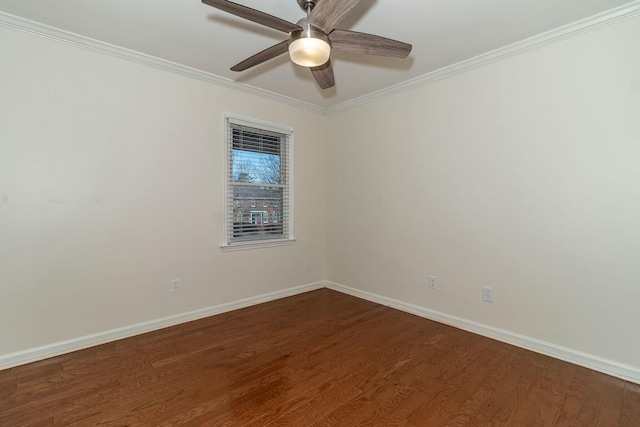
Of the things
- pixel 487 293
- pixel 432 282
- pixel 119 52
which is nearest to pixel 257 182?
pixel 119 52

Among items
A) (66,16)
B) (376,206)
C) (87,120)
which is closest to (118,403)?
(87,120)

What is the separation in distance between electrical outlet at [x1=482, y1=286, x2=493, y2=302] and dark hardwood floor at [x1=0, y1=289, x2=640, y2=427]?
1.15ft

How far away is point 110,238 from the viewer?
268 cm

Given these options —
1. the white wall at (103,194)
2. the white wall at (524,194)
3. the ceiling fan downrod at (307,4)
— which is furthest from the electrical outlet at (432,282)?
the ceiling fan downrod at (307,4)

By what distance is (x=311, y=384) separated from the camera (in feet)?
6.66

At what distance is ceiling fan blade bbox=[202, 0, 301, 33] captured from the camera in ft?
5.02

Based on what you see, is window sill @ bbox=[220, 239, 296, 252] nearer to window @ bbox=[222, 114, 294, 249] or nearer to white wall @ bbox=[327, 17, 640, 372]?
window @ bbox=[222, 114, 294, 249]

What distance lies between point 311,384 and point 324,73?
217 cm

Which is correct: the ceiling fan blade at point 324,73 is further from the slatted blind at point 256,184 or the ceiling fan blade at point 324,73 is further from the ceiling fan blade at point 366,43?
the slatted blind at point 256,184

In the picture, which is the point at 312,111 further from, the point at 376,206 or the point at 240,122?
the point at 376,206

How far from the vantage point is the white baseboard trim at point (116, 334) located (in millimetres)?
2289

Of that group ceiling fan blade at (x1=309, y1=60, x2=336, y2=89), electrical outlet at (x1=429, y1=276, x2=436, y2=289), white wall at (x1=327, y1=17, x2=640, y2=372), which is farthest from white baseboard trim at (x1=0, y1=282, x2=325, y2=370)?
ceiling fan blade at (x1=309, y1=60, x2=336, y2=89)

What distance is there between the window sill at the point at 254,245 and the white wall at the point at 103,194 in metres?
0.08

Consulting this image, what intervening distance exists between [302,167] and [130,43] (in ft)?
7.14
